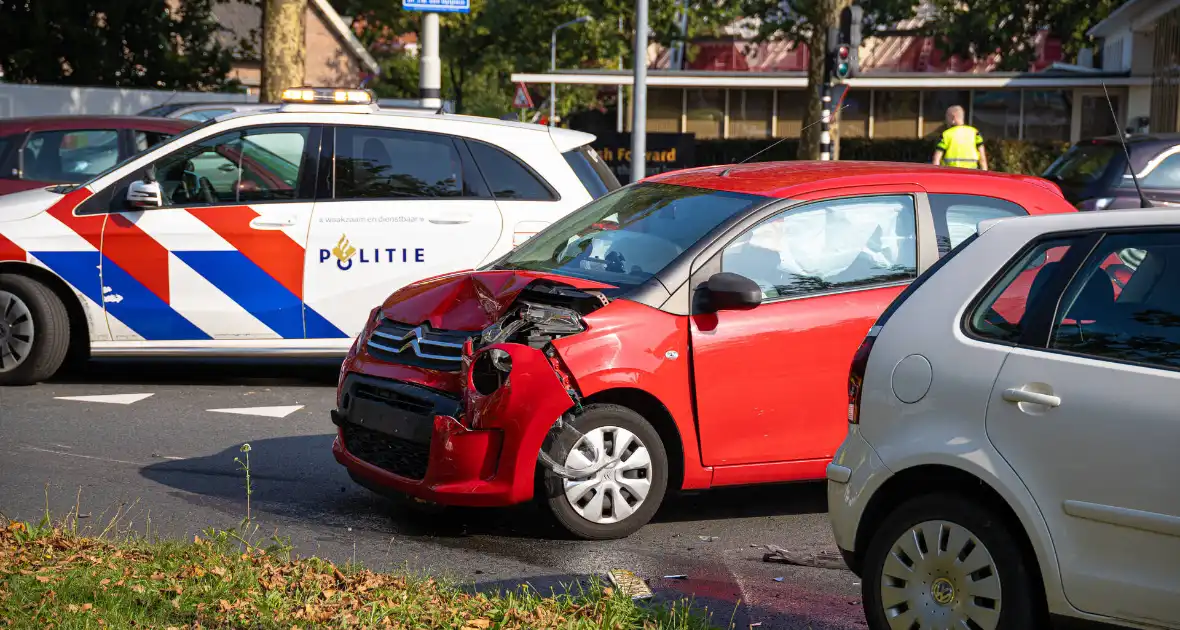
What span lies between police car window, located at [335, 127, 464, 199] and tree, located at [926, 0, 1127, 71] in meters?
42.5

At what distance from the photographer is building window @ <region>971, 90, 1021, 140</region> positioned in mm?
43156

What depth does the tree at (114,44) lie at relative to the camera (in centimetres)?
3119

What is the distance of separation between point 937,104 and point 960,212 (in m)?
37.9

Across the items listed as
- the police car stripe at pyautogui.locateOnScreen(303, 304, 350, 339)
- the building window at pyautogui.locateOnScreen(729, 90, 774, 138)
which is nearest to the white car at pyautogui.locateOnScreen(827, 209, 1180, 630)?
the police car stripe at pyautogui.locateOnScreen(303, 304, 350, 339)

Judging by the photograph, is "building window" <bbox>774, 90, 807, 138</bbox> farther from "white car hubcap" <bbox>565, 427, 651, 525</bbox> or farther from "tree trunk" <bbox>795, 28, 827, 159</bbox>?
"white car hubcap" <bbox>565, 427, 651, 525</bbox>

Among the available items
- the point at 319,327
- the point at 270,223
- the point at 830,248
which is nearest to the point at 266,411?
the point at 319,327

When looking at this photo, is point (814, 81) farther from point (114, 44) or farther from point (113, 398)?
point (113, 398)

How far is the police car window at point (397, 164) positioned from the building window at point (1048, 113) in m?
36.7

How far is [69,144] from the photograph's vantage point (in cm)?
1235

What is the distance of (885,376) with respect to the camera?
441cm

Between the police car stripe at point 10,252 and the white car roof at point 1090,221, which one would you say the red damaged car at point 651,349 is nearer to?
the white car roof at point 1090,221

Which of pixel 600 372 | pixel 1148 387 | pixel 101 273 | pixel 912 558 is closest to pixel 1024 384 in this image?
pixel 1148 387

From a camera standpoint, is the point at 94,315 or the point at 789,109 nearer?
the point at 94,315

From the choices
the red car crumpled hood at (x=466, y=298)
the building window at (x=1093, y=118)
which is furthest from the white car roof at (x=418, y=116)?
the building window at (x=1093, y=118)
